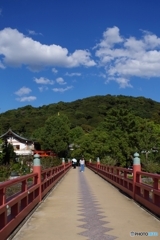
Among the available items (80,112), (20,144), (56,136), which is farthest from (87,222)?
(80,112)

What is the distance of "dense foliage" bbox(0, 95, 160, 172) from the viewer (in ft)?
172

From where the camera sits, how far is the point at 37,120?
9762 centimetres

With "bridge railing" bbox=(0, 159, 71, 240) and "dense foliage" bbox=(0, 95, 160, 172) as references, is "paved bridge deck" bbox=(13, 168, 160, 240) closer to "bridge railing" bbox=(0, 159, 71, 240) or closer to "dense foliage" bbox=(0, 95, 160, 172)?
"bridge railing" bbox=(0, 159, 71, 240)

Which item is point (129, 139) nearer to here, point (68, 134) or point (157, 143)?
point (157, 143)

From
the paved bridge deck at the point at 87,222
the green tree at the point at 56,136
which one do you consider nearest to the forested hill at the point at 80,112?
the green tree at the point at 56,136

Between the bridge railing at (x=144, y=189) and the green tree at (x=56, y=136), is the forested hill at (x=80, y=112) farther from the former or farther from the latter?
the bridge railing at (x=144, y=189)

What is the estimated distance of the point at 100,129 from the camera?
234 feet

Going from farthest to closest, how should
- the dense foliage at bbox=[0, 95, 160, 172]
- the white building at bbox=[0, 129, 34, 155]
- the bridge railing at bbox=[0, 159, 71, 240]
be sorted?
the white building at bbox=[0, 129, 34, 155] < the dense foliage at bbox=[0, 95, 160, 172] < the bridge railing at bbox=[0, 159, 71, 240]

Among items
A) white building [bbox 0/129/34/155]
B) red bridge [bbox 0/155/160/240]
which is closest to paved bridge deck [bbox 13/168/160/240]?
red bridge [bbox 0/155/160/240]

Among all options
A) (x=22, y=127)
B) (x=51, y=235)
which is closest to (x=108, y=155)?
(x=22, y=127)

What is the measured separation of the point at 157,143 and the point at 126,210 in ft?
140

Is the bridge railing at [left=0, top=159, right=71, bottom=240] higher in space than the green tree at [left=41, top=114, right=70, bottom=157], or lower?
lower

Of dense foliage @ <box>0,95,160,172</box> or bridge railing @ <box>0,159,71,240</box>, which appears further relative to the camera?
dense foliage @ <box>0,95,160,172</box>

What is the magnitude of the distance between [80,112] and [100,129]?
127 feet
